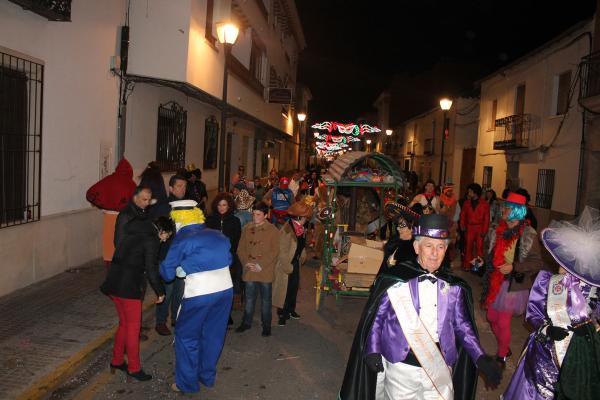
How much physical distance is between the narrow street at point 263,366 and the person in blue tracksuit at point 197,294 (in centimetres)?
26

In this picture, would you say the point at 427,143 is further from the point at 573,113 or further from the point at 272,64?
the point at 573,113

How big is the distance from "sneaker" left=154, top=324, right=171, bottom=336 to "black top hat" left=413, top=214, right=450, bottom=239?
13.6ft

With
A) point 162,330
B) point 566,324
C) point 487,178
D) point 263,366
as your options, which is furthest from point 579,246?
point 487,178

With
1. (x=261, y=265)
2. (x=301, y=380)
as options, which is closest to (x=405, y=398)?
(x=301, y=380)

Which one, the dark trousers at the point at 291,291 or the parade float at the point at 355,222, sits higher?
the parade float at the point at 355,222

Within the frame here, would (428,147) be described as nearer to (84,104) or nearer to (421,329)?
(84,104)

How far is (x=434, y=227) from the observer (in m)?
3.38

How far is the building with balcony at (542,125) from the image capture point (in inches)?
590

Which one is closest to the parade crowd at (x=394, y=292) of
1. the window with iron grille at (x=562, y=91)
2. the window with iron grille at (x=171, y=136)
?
the window with iron grille at (x=171, y=136)

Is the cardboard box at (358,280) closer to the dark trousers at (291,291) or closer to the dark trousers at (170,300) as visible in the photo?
the dark trousers at (291,291)

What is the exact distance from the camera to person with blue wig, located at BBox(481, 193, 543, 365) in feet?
18.4

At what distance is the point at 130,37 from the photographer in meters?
10.6

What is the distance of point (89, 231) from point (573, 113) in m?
13.4

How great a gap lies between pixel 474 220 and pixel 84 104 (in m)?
8.09
